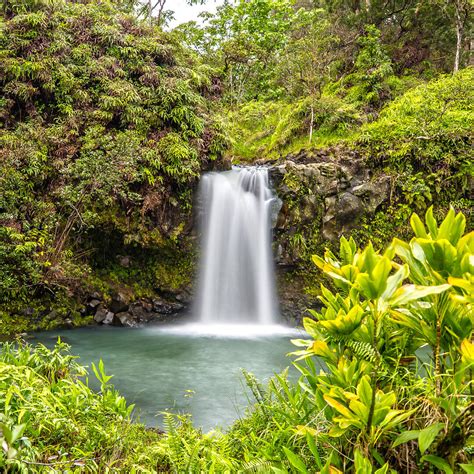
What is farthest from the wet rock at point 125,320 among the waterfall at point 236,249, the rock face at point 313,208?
the rock face at point 313,208

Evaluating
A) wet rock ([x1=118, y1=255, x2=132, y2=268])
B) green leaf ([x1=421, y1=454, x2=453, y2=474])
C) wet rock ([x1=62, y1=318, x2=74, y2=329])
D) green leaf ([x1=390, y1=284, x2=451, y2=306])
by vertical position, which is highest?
green leaf ([x1=390, y1=284, x2=451, y2=306])

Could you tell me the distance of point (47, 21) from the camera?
10.2 m

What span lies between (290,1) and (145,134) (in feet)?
45.4

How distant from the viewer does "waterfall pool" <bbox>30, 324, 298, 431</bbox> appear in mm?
4770

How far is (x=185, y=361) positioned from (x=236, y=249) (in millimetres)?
4513

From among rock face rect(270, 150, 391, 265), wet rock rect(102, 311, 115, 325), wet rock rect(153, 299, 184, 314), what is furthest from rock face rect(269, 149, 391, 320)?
wet rock rect(102, 311, 115, 325)

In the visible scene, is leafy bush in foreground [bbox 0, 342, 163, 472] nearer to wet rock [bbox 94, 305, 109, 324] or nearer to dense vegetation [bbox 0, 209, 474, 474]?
dense vegetation [bbox 0, 209, 474, 474]

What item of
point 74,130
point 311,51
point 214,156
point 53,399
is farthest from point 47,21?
point 53,399

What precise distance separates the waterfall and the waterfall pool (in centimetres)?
74

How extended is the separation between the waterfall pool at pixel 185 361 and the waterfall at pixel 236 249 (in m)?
0.74

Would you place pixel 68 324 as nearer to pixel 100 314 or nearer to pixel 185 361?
pixel 100 314

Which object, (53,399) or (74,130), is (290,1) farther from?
(53,399)

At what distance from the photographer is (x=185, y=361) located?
6758 mm

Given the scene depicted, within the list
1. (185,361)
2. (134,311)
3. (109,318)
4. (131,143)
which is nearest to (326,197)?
(131,143)
